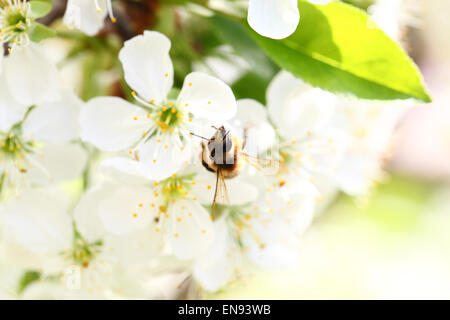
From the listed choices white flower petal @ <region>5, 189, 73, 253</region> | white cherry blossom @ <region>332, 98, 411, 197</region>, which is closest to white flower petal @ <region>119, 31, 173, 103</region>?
white flower petal @ <region>5, 189, 73, 253</region>

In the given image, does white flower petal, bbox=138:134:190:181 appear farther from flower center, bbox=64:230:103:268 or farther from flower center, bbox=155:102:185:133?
flower center, bbox=64:230:103:268

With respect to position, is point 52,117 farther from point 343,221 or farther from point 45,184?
point 343,221

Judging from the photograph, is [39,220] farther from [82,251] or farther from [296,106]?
[296,106]

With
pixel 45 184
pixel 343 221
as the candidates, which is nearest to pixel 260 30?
pixel 45 184

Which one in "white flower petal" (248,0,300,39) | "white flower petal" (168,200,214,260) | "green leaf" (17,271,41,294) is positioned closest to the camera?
"white flower petal" (248,0,300,39)

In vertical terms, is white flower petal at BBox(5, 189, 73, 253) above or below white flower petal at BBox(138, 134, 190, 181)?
below
